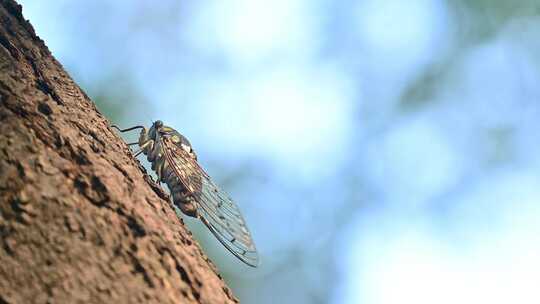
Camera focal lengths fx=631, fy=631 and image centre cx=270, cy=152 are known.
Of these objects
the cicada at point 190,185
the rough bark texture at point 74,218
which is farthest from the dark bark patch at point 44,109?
the cicada at point 190,185

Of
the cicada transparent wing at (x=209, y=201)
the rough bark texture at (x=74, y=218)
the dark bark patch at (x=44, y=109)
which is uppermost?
the cicada transparent wing at (x=209, y=201)

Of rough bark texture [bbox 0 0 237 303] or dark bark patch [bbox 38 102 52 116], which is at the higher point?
dark bark patch [bbox 38 102 52 116]

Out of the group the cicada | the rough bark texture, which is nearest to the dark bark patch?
the rough bark texture

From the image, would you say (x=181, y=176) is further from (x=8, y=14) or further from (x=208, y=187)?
(x=8, y=14)

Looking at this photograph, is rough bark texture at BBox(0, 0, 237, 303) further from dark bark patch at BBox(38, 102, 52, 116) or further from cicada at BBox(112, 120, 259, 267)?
cicada at BBox(112, 120, 259, 267)

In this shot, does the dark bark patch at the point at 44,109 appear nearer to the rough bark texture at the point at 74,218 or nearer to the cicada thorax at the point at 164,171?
the rough bark texture at the point at 74,218

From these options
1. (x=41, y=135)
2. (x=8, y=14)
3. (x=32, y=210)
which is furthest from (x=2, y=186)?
(x=8, y=14)

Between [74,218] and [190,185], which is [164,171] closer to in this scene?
[190,185]
